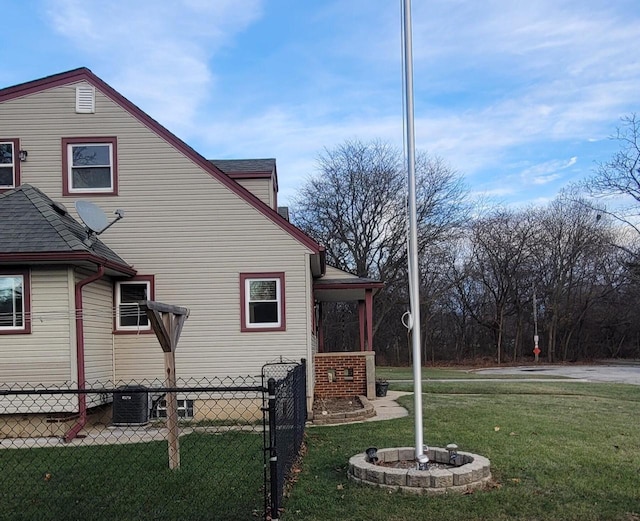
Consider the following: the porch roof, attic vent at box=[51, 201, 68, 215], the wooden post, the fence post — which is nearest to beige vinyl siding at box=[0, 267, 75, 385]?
attic vent at box=[51, 201, 68, 215]

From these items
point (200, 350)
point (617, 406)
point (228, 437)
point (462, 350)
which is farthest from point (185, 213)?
point (462, 350)

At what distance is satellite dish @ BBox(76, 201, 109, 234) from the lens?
10.4m

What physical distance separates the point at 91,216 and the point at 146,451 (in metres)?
4.17

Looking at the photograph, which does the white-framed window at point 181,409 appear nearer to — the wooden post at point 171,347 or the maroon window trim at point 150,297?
the maroon window trim at point 150,297

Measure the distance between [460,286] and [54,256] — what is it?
3447 cm

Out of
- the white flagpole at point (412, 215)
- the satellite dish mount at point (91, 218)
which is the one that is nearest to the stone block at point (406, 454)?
the white flagpole at point (412, 215)

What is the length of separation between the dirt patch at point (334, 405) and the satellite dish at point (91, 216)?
16.4 feet

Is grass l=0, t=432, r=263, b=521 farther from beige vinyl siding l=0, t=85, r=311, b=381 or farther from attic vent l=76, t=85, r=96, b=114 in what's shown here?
attic vent l=76, t=85, r=96, b=114

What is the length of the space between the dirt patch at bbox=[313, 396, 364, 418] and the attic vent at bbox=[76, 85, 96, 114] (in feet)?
23.6

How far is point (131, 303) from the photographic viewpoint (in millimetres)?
12203

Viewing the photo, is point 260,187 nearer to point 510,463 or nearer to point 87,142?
point 87,142

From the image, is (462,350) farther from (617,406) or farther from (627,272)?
(617,406)

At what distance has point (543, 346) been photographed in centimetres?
4322

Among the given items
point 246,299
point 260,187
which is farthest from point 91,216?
point 260,187
